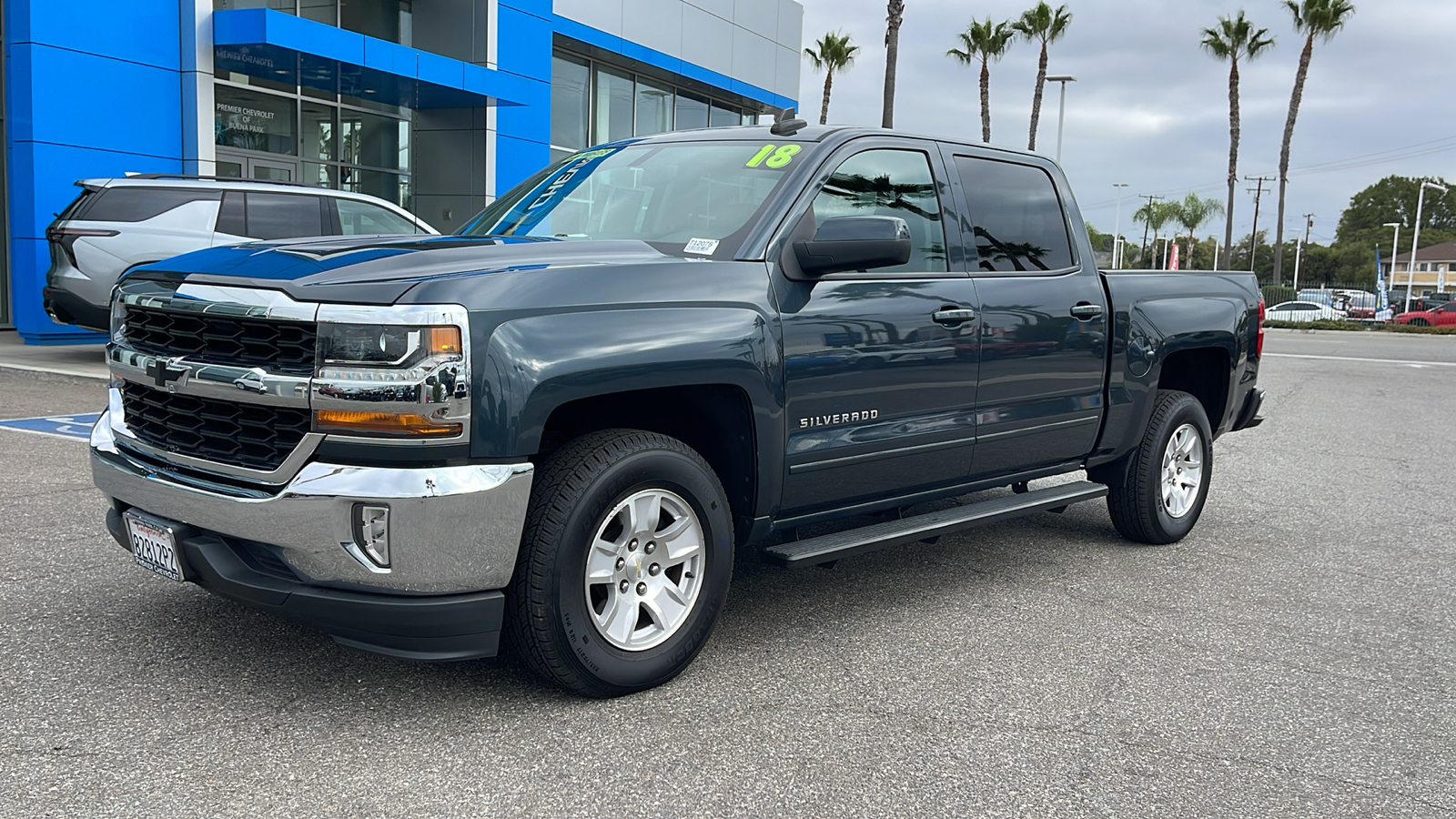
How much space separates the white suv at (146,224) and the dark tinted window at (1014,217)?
7.44m

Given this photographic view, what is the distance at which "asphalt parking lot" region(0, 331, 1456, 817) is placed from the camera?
315 cm

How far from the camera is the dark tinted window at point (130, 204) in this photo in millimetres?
11555

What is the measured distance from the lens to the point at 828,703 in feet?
12.6

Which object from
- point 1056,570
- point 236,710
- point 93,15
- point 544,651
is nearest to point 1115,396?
point 1056,570

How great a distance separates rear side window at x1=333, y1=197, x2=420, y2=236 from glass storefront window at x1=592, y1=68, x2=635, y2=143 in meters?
12.6

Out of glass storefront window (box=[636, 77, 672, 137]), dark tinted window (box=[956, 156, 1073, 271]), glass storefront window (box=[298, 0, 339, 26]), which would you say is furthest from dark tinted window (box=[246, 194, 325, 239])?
glass storefront window (box=[636, 77, 672, 137])

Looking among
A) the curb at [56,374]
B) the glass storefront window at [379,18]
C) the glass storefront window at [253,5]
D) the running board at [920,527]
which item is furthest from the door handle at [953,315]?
the glass storefront window at [379,18]

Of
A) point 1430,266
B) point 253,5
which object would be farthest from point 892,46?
point 1430,266

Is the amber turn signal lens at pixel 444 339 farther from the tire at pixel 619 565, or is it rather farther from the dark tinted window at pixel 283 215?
the dark tinted window at pixel 283 215

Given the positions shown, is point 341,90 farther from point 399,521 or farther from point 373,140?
point 399,521

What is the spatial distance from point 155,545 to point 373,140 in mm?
17820

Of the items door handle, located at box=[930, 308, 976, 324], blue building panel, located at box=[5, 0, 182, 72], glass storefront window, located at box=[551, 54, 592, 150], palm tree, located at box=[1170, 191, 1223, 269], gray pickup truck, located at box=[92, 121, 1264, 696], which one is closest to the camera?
gray pickup truck, located at box=[92, 121, 1264, 696]

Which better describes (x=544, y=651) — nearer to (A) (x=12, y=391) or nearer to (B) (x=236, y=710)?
(B) (x=236, y=710)

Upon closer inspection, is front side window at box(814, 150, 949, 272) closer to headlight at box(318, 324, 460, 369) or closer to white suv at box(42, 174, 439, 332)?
headlight at box(318, 324, 460, 369)
